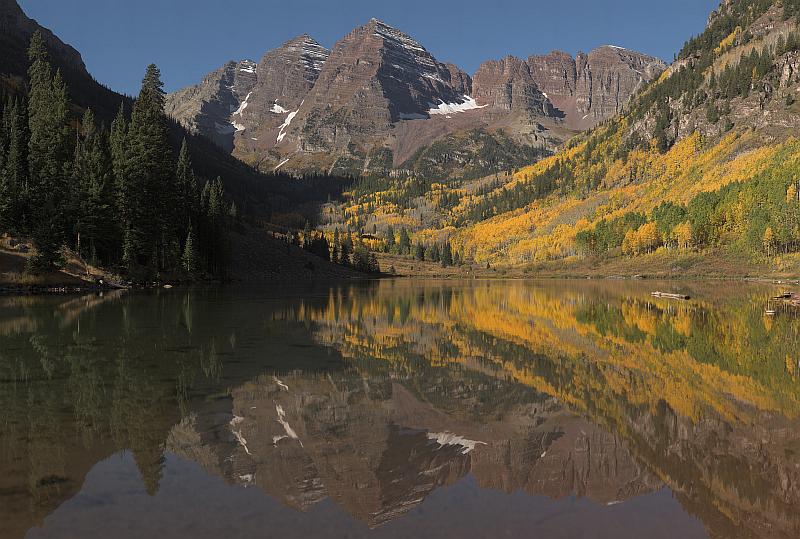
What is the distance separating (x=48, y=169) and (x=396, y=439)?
309 feet

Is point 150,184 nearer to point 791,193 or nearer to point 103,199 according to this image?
point 103,199

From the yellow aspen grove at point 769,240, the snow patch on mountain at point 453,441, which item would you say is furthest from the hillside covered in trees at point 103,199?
the yellow aspen grove at point 769,240

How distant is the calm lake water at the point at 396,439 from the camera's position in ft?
34.4

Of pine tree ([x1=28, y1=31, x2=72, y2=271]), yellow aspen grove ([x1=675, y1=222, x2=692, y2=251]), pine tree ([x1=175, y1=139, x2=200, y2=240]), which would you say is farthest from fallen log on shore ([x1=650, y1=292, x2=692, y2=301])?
yellow aspen grove ([x1=675, y1=222, x2=692, y2=251])

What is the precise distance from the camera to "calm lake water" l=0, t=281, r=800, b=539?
10492 mm

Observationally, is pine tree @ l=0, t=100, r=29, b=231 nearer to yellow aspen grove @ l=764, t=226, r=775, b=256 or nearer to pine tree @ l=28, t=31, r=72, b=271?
pine tree @ l=28, t=31, r=72, b=271

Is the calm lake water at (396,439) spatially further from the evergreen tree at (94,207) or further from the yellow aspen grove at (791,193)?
the yellow aspen grove at (791,193)


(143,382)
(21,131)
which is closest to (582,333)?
(143,382)

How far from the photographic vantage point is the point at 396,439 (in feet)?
49.6

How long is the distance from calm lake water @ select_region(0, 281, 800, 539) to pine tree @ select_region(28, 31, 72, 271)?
5257cm

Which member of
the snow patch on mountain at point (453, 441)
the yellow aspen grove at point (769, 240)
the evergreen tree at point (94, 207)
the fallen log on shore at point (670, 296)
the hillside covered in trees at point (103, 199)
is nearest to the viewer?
the snow patch on mountain at point (453, 441)

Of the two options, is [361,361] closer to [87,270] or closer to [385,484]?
[385,484]

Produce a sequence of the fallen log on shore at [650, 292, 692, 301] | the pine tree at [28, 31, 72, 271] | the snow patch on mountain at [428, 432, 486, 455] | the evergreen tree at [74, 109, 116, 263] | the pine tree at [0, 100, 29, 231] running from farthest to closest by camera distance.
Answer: the evergreen tree at [74, 109, 116, 263] → the pine tree at [0, 100, 29, 231] → the pine tree at [28, 31, 72, 271] → the fallen log on shore at [650, 292, 692, 301] → the snow patch on mountain at [428, 432, 486, 455]

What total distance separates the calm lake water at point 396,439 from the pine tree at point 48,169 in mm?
52571
